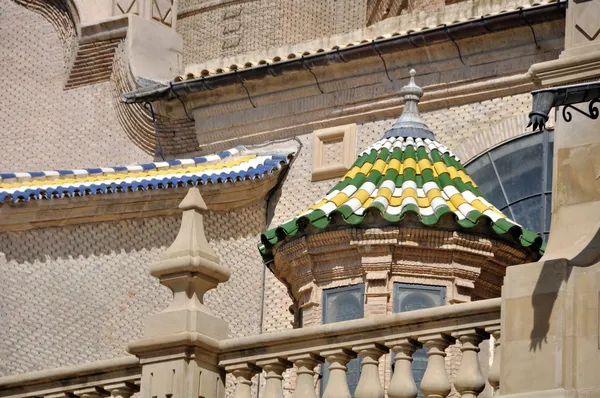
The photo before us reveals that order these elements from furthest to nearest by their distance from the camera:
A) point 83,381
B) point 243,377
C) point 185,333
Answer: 1. point 83,381
2. point 243,377
3. point 185,333

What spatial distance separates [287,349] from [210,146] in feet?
31.7

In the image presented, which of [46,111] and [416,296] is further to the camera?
[46,111]

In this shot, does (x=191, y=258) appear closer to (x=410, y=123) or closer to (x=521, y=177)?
(x=410, y=123)

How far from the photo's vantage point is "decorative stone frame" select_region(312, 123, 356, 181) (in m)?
21.5

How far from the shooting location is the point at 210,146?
23.0m

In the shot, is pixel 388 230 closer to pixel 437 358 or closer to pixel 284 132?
pixel 437 358

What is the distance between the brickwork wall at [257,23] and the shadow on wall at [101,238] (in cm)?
693

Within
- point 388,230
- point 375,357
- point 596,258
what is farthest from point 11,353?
point 596,258

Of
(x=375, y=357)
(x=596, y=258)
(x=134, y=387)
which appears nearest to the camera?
(x=596, y=258)

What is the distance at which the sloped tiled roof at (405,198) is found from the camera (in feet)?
55.4

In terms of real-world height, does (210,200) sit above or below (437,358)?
above

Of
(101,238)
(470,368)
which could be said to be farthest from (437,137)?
(470,368)

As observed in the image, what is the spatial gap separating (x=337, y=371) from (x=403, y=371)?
0.51 metres

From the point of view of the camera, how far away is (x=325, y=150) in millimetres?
21812
